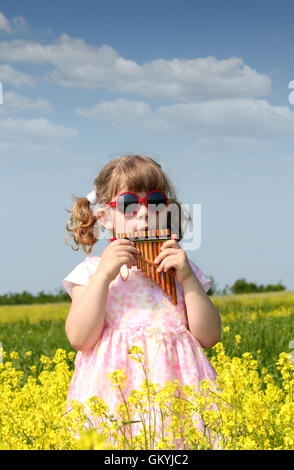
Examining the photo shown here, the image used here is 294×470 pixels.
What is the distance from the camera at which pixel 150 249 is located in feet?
11.7

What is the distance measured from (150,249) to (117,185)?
558mm

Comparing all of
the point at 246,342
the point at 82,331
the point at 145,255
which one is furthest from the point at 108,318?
the point at 246,342

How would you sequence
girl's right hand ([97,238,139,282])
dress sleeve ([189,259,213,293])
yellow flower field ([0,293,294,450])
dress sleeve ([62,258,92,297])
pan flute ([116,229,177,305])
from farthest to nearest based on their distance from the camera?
dress sleeve ([189,259,213,293]) → dress sleeve ([62,258,92,297]) → pan flute ([116,229,177,305]) → girl's right hand ([97,238,139,282]) → yellow flower field ([0,293,294,450])

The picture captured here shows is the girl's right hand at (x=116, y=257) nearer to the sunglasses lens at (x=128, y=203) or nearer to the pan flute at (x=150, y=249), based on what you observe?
the pan flute at (x=150, y=249)

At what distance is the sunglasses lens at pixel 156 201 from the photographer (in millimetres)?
3631

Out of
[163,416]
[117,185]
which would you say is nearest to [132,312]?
[117,185]

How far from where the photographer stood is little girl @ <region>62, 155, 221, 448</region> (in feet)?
11.4

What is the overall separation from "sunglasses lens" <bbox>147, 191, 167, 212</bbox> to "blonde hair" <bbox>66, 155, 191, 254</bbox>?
0.52 ft

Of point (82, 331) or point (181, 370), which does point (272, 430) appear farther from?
point (82, 331)

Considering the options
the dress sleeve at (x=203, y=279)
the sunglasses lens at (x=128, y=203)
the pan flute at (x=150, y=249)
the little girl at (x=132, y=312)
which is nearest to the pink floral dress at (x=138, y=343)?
the little girl at (x=132, y=312)

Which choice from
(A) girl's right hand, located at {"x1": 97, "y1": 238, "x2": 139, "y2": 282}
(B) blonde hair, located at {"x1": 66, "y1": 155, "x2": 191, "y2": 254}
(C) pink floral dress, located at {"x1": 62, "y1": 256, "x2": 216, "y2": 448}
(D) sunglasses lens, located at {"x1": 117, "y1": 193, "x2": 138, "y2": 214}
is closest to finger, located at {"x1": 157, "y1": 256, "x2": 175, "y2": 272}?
(A) girl's right hand, located at {"x1": 97, "y1": 238, "x2": 139, "y2": 282}

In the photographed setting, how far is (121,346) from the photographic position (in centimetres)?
355

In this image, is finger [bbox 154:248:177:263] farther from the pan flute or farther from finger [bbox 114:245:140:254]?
finger [bbox 114:245:140:254]
